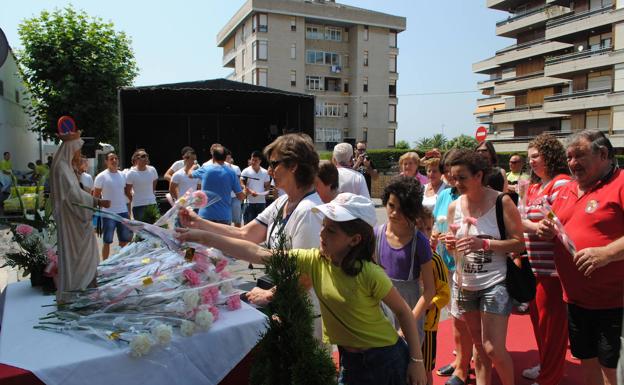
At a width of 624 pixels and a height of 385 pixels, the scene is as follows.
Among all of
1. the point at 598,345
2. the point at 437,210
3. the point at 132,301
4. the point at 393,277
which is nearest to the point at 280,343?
the point at 393,277

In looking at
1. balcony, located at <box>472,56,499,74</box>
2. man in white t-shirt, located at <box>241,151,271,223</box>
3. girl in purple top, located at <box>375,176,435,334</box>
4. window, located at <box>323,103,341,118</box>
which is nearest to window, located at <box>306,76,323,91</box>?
window, located at <box>323,103,341,118</box>

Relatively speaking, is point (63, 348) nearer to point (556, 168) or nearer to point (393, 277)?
point (393, 277)

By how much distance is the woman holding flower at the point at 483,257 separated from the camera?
10.9 feet

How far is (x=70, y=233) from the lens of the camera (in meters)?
3.22

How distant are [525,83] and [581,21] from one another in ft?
31.7

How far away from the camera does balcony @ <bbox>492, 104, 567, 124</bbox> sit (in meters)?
47.9

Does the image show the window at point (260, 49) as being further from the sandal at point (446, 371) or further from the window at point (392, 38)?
the sandal at point (446, 371)

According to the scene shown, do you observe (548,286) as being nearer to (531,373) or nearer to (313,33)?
(531,373)

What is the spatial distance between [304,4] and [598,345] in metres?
52.0

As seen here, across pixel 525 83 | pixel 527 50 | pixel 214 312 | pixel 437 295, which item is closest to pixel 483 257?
pixel 437 295

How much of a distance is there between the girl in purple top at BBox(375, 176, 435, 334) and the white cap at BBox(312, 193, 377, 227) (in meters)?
0.75

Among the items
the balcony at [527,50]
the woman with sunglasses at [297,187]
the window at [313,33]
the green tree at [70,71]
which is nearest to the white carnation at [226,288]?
the woman with sunglasses at [297,187]

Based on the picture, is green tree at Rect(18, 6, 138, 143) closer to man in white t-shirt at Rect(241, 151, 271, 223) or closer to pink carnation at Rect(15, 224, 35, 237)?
man in white t-shirt at Rect(241, 151, 271, 223)

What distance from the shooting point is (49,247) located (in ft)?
13.2
